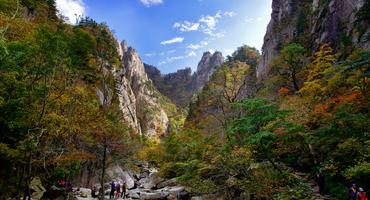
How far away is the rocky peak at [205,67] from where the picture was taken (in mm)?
145125

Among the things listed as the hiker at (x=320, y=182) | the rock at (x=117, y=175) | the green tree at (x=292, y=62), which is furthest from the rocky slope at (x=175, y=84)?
the hiker at (x=320, y=182)

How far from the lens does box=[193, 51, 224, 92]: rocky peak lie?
476 feet

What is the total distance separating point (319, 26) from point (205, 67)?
369 ft

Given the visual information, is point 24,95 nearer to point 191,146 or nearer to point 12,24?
point 12,24

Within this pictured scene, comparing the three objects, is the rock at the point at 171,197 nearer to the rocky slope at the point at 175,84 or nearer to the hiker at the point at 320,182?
the hiker at the point at 320,182

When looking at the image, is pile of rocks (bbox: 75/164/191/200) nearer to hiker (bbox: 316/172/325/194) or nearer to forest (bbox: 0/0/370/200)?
forest (bbox: 0/0/370/200)

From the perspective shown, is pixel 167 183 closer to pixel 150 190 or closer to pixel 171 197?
pixel 150 190

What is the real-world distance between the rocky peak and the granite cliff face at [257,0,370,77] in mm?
88006

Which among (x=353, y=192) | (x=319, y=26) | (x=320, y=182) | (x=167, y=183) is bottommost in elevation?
(x=167, y=183)

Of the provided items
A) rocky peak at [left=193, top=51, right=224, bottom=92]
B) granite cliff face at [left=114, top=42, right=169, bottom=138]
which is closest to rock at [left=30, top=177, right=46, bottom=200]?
A: granite cliff face at [left=114, top=42, right=169, bottom=138]

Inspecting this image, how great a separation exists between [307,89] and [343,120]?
772cm

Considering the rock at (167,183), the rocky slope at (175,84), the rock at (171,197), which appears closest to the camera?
the rock at (171,197)

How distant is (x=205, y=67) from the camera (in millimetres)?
149000

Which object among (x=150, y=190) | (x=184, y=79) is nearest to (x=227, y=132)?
(x=150, y=190)
